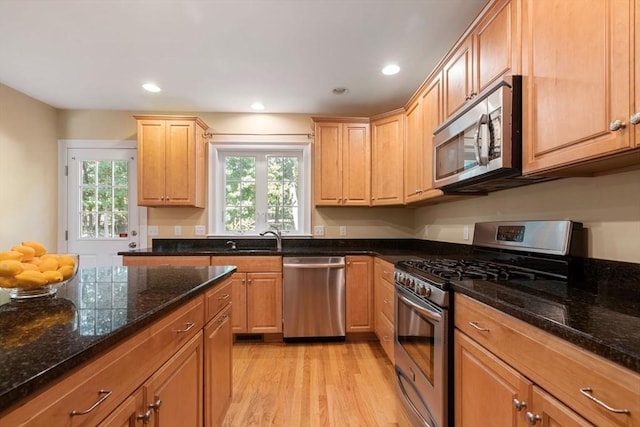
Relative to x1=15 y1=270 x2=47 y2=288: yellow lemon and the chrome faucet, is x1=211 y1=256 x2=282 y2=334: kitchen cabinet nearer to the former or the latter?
the chrome faucet

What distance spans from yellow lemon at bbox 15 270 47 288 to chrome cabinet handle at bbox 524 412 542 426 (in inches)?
63.7

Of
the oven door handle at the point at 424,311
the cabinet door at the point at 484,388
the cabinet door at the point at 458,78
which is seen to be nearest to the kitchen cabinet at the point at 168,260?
the oven door handle at the point at 424,311

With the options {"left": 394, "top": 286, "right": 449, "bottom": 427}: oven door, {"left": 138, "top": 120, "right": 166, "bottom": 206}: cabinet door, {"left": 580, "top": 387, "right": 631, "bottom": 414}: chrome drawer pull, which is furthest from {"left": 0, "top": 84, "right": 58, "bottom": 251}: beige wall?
{"left": 580, "top": 387, "right": 631, "bottom": 414}: chrome drawer pull

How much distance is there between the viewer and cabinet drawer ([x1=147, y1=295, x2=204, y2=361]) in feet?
3.28

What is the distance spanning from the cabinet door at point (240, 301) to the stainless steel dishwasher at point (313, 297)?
38 centimetres

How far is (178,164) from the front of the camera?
3.24 metres

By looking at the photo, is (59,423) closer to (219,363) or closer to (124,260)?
(219,363)

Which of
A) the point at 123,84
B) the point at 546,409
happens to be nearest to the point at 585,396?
the point at 546,409

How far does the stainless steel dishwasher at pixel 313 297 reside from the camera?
2967mm

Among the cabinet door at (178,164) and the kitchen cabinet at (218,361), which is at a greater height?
the cabinet door at (178,164)

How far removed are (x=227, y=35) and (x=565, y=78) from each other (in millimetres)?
2023

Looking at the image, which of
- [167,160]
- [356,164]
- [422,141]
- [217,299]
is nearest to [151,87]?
[167,160]

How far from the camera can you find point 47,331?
0.78m

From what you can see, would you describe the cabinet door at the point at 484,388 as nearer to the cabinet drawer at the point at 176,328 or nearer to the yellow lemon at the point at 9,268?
the cabinet drawer at the point at 176,328
